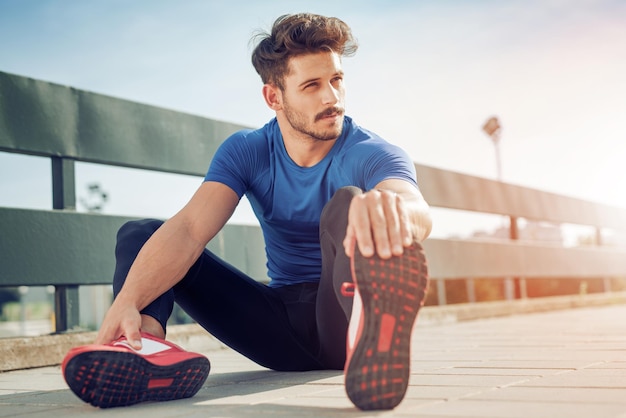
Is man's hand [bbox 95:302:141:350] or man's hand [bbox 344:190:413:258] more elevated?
man's hand [bbox 344:190:413:258]

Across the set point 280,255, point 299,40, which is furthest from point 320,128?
point 280,255

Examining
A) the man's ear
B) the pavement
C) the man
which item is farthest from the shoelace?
the man's ear

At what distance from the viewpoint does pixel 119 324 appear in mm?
2043

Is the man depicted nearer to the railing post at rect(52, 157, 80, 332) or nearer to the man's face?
the man's face

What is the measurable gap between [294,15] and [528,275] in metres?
5.69

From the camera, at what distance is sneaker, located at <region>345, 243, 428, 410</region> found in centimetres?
159

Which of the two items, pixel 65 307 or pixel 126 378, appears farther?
pixel 65 307

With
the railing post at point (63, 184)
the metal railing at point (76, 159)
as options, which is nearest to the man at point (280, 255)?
the metal railing at point (76, 159)

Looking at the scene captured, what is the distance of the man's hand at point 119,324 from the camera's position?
78.5 inches

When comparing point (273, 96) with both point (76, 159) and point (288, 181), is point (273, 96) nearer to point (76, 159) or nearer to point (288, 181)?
point (288, 181)

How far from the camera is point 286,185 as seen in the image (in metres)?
2.57

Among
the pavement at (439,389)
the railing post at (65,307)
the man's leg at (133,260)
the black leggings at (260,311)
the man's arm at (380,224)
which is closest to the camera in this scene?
the man's arm at (380,224)

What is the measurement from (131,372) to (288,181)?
92cm

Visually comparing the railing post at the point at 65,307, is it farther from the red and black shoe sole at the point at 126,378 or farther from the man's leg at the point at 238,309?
the red and black shoe sole at the point at 126,378
